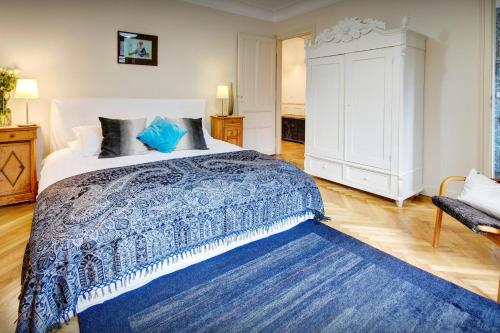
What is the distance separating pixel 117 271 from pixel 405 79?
3.19 m

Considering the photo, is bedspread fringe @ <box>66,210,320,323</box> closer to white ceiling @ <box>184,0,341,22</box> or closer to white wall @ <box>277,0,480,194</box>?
white wall @ <box>277,0,480,194</box>

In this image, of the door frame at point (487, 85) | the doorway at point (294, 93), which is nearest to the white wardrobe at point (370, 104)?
the door frame at point (487, 85)

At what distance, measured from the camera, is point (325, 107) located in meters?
4.14

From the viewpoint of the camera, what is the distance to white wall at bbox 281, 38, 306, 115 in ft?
27.7

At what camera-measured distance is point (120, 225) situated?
5.81 feet

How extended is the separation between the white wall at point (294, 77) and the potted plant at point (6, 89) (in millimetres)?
6497

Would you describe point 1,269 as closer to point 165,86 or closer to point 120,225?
point 120,225

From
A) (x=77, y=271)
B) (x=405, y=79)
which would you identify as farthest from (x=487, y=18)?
(x=77, y=271)

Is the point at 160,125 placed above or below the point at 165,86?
below

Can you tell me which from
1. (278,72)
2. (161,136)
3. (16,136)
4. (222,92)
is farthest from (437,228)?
(278,72)

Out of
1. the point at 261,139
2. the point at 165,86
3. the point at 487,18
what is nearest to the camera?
the point at 487,18

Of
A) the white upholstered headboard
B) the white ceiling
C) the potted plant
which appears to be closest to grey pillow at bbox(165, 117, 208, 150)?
the white upholstered headboard

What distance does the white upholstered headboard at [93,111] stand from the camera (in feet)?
12.1

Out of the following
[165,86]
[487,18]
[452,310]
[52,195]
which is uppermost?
[487,18]
